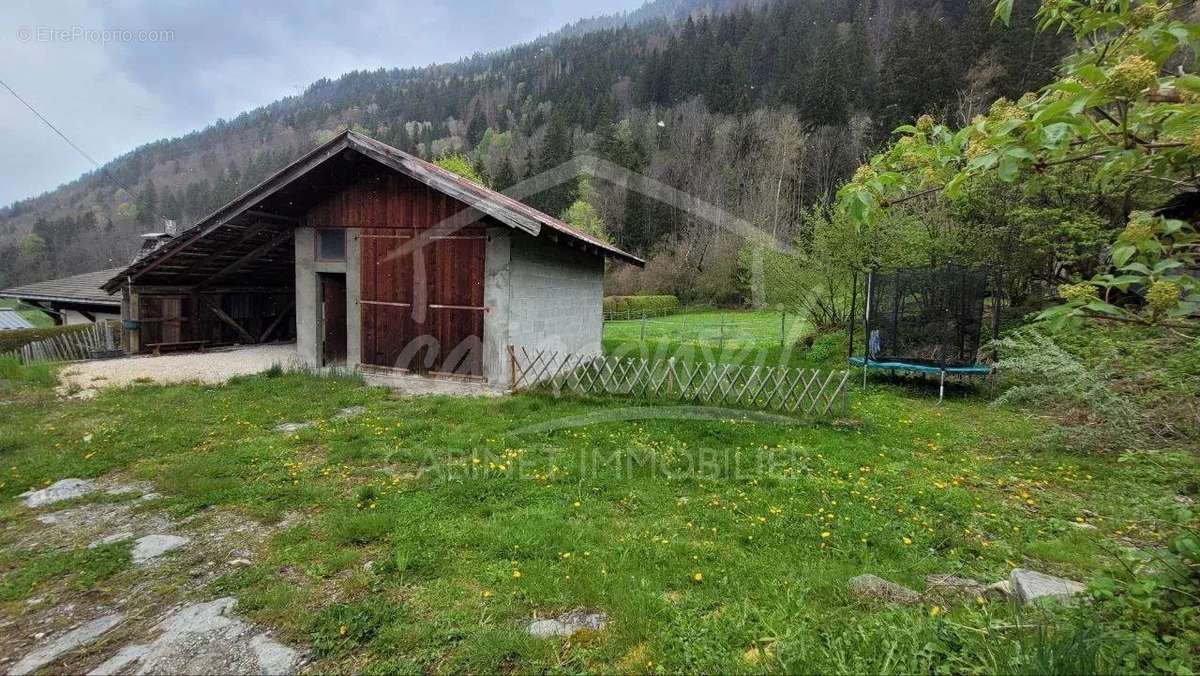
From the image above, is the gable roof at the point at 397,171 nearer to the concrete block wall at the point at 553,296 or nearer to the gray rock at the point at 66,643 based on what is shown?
the concrete block wall at the point at 553,296

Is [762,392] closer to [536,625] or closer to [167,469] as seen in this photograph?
[536,625]

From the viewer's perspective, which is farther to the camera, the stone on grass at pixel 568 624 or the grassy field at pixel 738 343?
the grassy field at pixel 738 343

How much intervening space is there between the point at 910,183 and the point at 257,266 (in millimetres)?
16915

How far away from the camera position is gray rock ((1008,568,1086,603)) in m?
2.62

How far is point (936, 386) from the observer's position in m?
11.0

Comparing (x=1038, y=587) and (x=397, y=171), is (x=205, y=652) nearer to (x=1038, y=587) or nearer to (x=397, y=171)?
(x=1038, y=587)

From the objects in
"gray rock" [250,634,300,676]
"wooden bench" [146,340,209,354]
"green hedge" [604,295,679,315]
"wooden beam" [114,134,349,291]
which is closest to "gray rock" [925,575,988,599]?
"gray rock" [250,634,300,676]

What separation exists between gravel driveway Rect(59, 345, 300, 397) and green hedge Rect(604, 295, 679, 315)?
20118 millimetres

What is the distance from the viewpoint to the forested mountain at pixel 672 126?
34.7 meters

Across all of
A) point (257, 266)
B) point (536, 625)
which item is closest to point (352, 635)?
point (536, 625)

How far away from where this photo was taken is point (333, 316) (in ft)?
37.1

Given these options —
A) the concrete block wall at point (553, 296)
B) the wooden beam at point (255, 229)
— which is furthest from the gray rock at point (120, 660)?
the wooden beam at point (255, 229)

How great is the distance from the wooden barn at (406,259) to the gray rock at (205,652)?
6236 mm

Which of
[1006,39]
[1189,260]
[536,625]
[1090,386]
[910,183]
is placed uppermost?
[1006,39]
